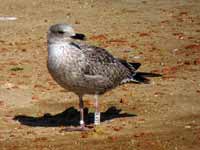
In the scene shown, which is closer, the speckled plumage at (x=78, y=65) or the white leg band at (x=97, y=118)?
the speckled plumage at (x=78, y=65)

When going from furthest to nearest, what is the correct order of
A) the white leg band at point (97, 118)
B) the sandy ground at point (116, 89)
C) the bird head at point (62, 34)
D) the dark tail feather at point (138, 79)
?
the dark tail feather at point (138, 79), the white leg band at point (97, 118), the bird head at point (62, 34), the sandy ground at point (116, 89)

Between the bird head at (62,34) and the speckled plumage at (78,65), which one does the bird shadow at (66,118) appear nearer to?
the speckled plumage at (78,65)

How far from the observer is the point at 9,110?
38.6 ft

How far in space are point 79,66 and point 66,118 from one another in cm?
142

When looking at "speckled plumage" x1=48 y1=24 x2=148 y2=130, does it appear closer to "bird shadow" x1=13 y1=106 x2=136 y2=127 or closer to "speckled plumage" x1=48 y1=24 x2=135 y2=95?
"speckled plumage" x1=48 y1=24 x2=135 y2=95

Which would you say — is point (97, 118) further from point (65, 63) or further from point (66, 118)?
point (65, 63)

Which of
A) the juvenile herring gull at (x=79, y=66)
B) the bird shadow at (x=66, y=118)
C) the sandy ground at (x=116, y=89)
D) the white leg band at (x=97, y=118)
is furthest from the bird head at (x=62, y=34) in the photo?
the bird shadow at (x=66, y=118)

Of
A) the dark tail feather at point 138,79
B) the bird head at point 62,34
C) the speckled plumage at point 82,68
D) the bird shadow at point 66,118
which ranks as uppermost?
the bird head at point 62,34

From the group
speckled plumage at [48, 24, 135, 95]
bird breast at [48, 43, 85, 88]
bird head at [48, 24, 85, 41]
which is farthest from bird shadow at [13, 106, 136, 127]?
bird head at [48, 24, 85, 41]

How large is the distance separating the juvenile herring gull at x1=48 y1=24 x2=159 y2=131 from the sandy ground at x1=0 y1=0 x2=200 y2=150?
574 mm

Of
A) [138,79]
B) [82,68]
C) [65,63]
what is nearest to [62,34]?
[65,63]

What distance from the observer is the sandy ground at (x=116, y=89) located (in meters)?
10.0

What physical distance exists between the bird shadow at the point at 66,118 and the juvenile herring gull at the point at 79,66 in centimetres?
53

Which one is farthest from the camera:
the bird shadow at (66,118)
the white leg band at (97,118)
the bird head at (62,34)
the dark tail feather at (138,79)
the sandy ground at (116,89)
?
the dark tail feather at (138,79)
